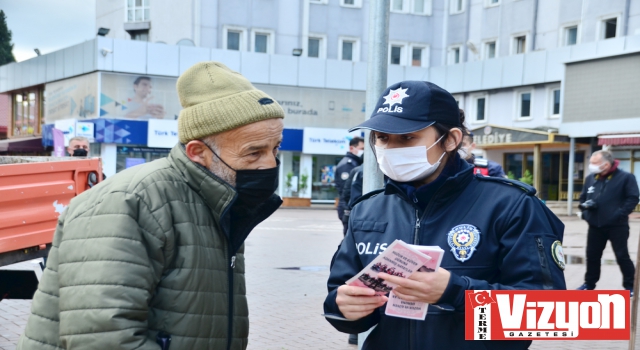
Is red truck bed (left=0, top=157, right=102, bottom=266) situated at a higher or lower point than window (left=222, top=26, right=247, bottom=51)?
lower

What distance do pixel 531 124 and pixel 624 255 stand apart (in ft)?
81.9

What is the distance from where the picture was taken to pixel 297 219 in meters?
24.1

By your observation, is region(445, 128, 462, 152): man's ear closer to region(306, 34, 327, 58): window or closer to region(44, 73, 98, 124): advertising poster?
region(44, 73, 98, 124): advertising poster

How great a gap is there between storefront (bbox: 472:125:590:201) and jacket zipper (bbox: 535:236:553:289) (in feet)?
94.3

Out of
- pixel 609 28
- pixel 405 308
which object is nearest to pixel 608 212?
pixel 405 308

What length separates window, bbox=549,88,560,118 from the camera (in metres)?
31.7

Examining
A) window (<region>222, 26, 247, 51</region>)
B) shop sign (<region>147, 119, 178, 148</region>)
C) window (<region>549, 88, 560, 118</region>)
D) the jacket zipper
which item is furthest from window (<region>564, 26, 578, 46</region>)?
the jacket zipper

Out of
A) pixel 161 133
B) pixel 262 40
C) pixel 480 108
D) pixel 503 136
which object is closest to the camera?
pixel 161 133

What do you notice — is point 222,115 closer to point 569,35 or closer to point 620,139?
point 620,139

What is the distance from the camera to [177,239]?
2.25 meters

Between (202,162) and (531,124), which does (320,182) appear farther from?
(202,162)

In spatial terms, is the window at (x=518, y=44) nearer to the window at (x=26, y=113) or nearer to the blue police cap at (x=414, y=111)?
the window at (x=26, y=113)

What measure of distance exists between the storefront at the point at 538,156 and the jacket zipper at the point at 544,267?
1131 inches

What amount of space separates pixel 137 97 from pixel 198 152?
29888 millimetres
